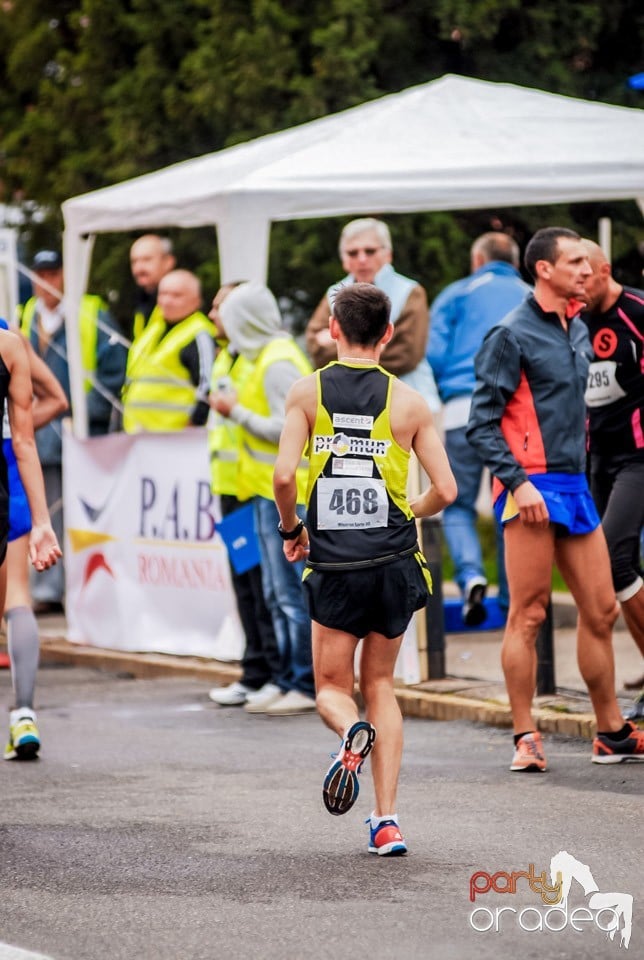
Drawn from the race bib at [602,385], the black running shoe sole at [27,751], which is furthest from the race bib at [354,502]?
the black running shoe sole at [27,751]

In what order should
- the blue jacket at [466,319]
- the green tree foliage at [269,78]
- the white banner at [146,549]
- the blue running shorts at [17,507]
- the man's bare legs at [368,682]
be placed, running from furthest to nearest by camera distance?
1. the green tree foliage at [269,78]
2. the blue jacket at [466,319]
3. the white banner at [146,549]
4. the blue running shorts at [17,507]
5. the man's bare legs at [368,682]

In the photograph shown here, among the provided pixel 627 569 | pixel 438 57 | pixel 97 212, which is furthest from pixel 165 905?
pixel 438 57

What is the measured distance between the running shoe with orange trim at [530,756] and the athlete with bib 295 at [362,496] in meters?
1.53

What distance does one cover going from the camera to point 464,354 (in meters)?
11.6

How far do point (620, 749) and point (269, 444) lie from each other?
250 cm

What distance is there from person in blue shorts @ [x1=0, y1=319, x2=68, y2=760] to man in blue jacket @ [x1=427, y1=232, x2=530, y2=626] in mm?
3034

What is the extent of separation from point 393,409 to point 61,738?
10.8 feet

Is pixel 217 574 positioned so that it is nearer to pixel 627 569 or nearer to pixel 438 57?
pixel 627 569

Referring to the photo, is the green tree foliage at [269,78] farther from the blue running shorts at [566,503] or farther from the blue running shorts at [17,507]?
the blue running shorts at [566,503]

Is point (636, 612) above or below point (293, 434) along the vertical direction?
below

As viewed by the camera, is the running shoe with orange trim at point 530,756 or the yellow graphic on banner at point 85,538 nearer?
the running shoe with orange trim at point 530,756

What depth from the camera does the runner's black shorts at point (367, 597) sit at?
650 cm

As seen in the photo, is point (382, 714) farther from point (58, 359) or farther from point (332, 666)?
point (58, 359)

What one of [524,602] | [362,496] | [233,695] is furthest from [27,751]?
[362,496]
